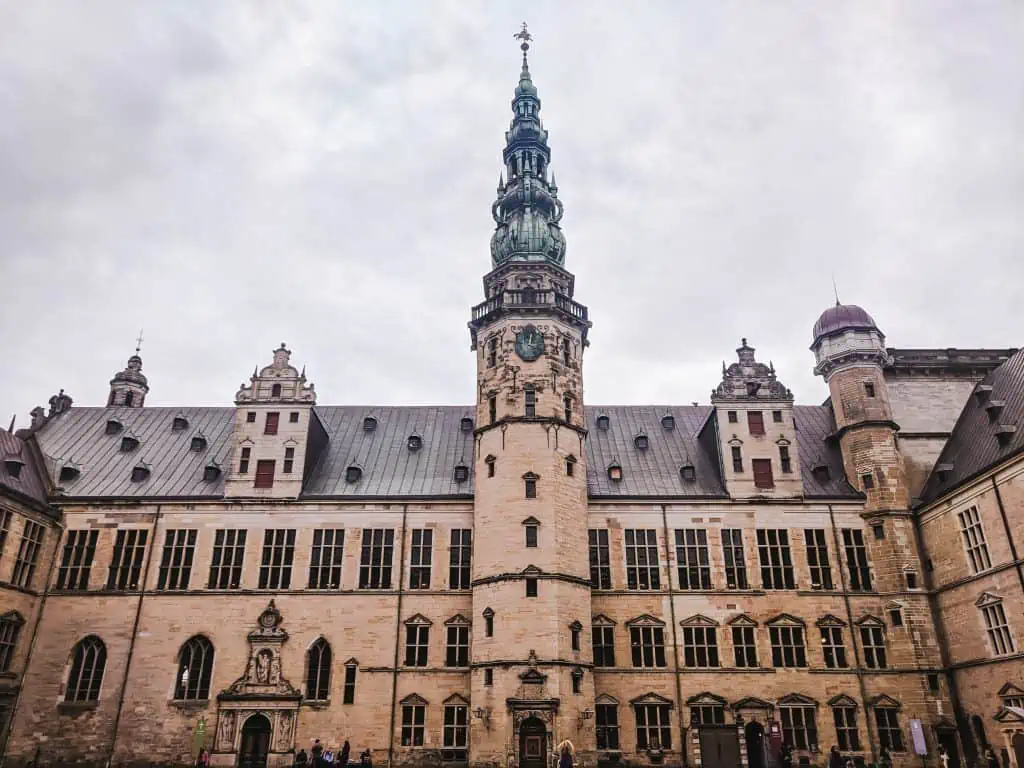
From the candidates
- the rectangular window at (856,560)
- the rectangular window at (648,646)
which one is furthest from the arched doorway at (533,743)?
the rectangular window at (856,560)

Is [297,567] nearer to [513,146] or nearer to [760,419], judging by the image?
[760,419]

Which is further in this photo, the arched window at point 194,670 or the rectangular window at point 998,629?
the arched window at point 194,670

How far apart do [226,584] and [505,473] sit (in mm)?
15493

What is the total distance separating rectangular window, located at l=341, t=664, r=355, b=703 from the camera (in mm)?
38031

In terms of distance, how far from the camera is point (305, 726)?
37.6 meters

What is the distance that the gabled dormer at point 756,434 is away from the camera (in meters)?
42.6

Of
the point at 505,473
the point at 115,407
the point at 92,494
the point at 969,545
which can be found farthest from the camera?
the point at 115,407

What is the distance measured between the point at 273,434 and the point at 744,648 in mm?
27225

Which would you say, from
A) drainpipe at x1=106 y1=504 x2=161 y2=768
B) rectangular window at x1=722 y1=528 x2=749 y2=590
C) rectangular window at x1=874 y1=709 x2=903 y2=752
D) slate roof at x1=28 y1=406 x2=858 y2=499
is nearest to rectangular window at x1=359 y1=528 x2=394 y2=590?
slate roof at x1=28 y1=406 x2=858 y2=499

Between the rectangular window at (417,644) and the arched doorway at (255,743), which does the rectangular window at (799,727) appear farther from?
the arched doorway at (255,743)

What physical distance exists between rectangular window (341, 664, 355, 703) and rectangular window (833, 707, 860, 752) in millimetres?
23076

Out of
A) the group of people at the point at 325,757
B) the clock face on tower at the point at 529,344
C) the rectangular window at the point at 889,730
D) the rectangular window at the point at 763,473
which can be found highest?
the clock face on tower at the point at 529,344

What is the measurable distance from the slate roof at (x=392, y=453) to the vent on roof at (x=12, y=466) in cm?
262

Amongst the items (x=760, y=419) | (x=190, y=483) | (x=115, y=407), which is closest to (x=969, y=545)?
(x=760, y=419)
